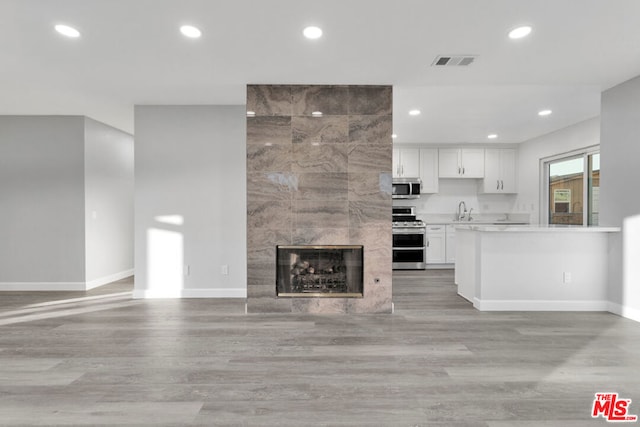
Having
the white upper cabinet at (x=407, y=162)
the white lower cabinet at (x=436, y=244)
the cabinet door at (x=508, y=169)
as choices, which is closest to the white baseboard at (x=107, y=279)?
the white upper cabinet at (x=407, y=162)

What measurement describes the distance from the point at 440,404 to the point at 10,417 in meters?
2.32

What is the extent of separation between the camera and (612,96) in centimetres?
402

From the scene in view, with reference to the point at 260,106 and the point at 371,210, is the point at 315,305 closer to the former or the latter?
the point at 371,210

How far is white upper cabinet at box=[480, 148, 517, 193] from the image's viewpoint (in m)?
7.24

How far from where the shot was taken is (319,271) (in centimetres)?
403

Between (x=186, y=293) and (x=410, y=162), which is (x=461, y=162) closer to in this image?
(x=410, y=162)

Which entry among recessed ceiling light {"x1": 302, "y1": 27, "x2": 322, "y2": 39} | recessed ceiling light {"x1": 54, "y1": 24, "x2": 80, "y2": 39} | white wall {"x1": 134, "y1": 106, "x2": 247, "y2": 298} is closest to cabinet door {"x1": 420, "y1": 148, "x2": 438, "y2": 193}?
white wall {"x1": 134, "y1": 106, "x2": 247, "y2": 298}

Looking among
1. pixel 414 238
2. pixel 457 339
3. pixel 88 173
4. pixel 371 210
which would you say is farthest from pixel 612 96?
pixel 88 173

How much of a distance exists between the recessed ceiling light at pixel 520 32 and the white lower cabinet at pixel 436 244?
464 centimetres

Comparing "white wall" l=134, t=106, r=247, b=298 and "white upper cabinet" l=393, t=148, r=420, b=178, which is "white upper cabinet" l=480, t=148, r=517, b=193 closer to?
"white upper cabinet" l=393, t=148, r=420, b=178

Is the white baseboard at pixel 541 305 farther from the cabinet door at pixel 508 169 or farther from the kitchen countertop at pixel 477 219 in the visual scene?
the cabinet door at pixel 508 169

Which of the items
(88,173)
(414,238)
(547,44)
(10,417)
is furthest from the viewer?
(414,238)

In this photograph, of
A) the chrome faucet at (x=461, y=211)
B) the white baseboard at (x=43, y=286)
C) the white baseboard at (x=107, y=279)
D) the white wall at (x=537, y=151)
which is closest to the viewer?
the white baseboard at (x=43, y=286)

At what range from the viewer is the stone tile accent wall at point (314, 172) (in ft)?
12.9
